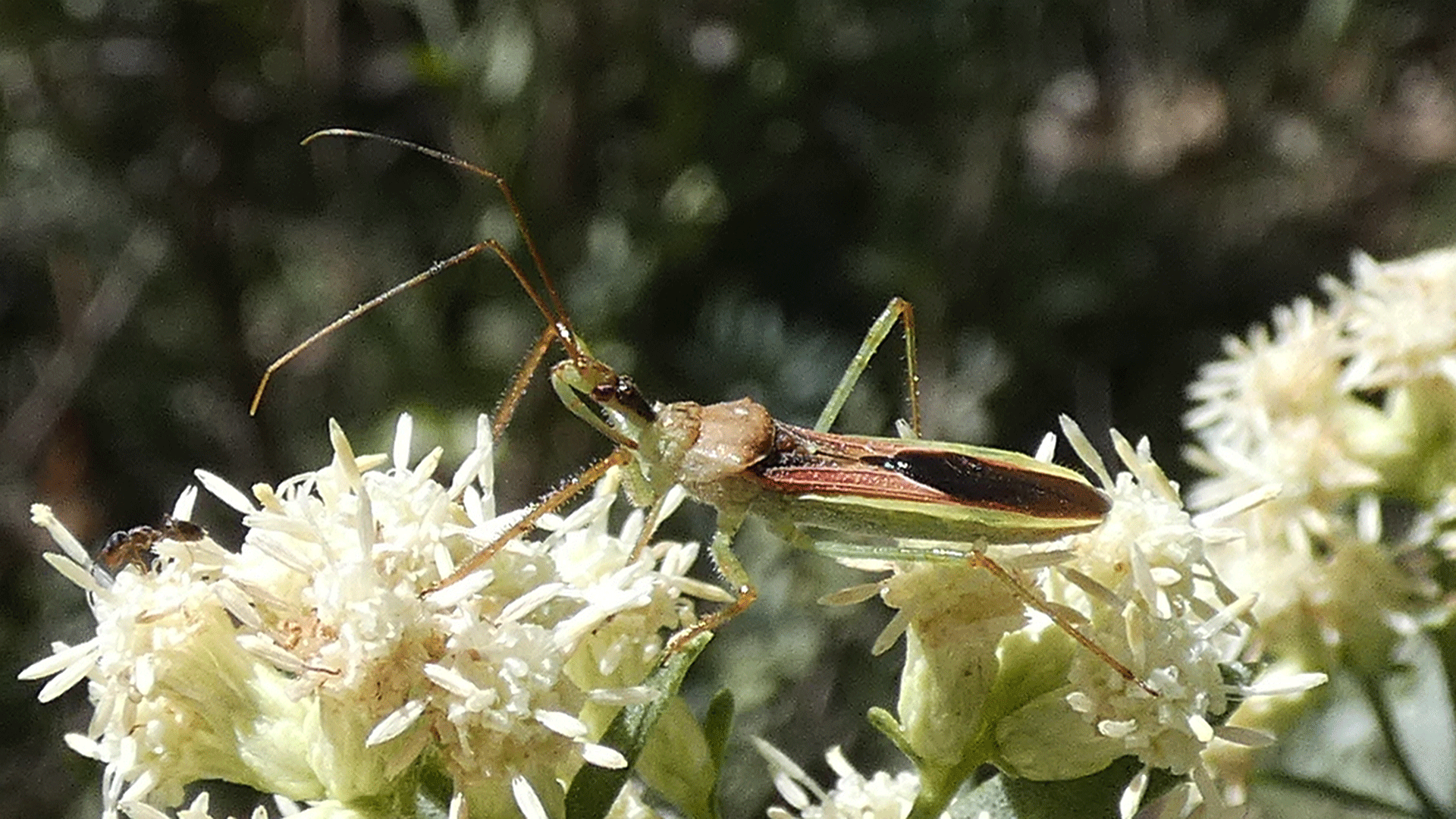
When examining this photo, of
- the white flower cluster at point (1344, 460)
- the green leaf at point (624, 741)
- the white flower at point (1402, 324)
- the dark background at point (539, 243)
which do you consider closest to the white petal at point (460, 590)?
the green leaf at point (624, 741)

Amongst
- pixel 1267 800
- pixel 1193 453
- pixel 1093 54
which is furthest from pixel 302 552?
pixel 1093 54

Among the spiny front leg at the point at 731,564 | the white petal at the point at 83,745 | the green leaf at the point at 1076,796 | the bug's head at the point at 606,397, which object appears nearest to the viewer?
the white petal at the point at 83,745

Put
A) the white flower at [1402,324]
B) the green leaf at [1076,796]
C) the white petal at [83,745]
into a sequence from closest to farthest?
1. the white petal at [83,745]
2. the green leaf at [1076,796]
3. the white flower at [1402,324]

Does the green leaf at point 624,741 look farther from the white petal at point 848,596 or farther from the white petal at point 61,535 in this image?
the white petal at point 61,535

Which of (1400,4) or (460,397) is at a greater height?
(1400,4)

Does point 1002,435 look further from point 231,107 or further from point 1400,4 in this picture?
point 1400,4

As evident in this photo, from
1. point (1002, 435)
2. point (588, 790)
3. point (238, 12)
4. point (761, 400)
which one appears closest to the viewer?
point (588, 790)
